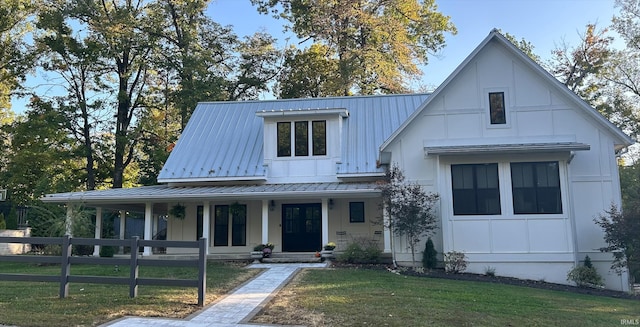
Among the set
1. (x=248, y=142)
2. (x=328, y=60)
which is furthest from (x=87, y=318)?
(x=328, y=60)

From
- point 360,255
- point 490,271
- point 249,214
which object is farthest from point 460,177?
point 249,214

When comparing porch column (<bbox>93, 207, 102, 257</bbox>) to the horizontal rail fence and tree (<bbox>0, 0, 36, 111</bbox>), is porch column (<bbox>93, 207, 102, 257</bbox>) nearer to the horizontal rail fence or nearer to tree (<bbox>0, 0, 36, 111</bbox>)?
the horizontal rail fence

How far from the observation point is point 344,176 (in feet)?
56.5

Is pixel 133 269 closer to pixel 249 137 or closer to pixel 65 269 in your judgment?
pixel 65 269

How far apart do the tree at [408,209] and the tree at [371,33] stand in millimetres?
16051

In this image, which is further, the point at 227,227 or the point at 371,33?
the point at 371,33

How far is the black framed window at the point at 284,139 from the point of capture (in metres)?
18.2

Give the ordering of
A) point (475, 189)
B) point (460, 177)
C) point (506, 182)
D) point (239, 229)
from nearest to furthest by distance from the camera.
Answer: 1. point (506, 182)
2. point (475, 189)
3. point (460, 177)
4. point (239, 229)

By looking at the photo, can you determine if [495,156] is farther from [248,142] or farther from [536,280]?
[248,142]

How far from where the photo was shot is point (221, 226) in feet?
59.7

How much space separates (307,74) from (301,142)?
1327cm

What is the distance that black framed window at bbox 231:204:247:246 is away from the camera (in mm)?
17953

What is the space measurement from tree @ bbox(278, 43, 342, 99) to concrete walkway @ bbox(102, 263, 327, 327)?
19839 millimetres

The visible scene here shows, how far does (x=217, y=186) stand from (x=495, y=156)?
10.1 meters
